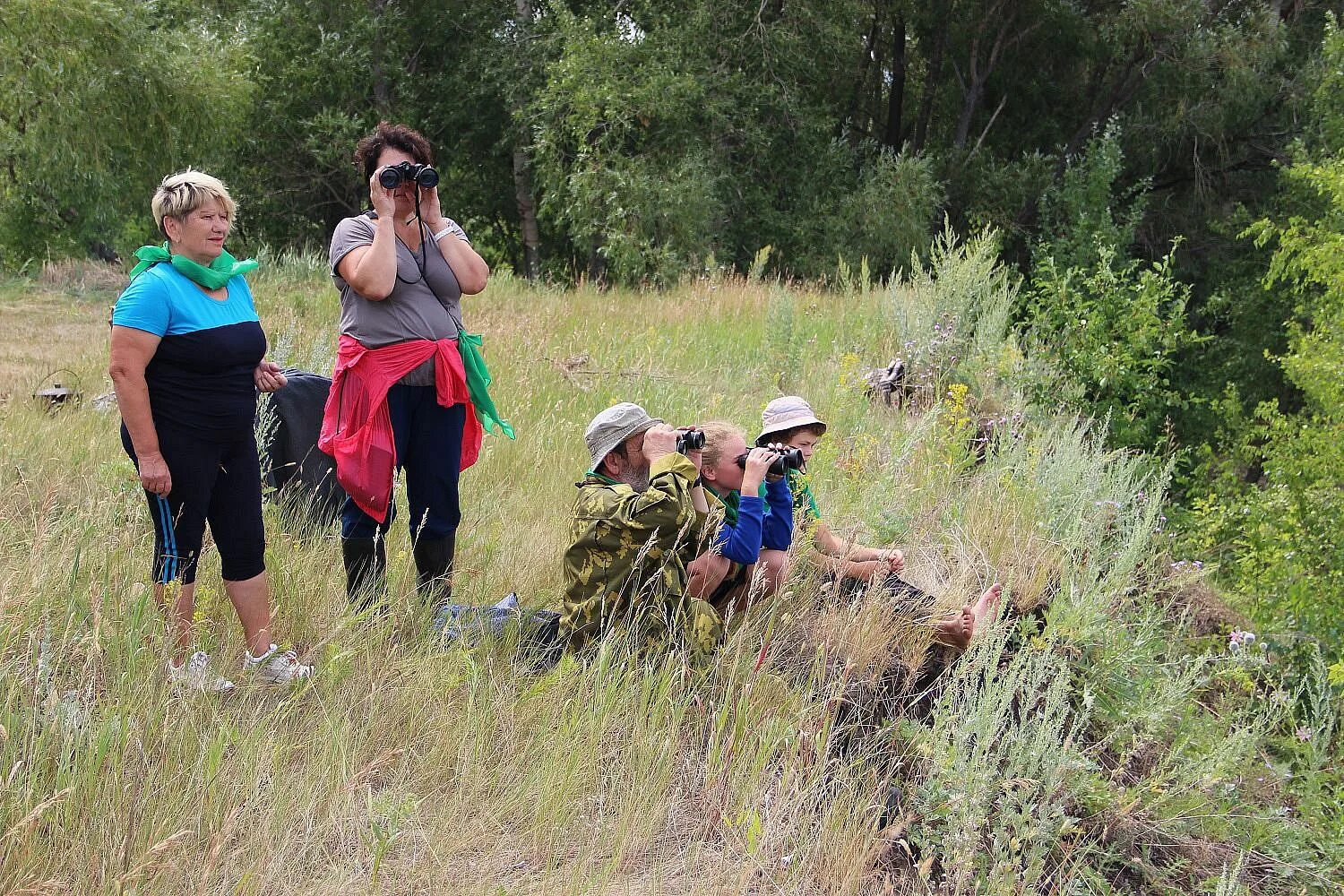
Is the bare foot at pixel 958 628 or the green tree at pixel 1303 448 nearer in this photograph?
the bare foot at pixel 958 628

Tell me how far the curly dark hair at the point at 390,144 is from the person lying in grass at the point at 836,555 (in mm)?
1562

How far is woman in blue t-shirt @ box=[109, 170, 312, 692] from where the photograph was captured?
2818 millimetres

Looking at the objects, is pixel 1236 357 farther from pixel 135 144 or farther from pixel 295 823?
pixel 295 823

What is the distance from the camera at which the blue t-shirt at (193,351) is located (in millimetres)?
2820

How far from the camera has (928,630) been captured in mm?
3771

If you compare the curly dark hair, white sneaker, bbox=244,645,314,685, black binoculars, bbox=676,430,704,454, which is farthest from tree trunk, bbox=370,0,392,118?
white sneaker, bbox=244,645,314,685

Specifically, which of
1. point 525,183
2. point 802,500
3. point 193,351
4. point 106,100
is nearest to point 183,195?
point 193,351

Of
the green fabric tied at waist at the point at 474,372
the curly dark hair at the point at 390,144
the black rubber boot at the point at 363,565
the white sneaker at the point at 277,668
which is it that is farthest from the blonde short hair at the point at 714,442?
the white sneaker at the point at 277,668

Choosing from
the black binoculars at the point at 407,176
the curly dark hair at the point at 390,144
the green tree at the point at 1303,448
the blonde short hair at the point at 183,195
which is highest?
the curly dark hair at the point at 390,144

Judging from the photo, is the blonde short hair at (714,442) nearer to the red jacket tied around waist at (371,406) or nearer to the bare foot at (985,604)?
the red jacket tied around waist at (371,406)

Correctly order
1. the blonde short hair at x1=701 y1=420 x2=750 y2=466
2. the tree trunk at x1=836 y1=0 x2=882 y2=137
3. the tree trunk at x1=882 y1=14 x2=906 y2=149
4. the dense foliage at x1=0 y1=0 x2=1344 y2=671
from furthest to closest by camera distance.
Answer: the tree trunk at x1=836 y1=0 x2=882 y2=137, the tree trunk at x1=882 y1=14 x2=906 y2=149, the dense foliage at x1=0 y1=0 x2=1344 y2=671, the blonde short hair at x1=701 y1=420 x2=750 y2=466

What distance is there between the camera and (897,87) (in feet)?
70.4

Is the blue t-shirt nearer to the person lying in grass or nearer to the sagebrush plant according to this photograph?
the sagebrush plant

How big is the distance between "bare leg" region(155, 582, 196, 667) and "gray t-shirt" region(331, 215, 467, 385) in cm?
93
